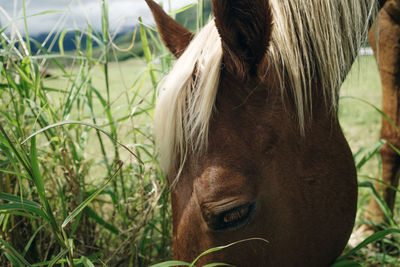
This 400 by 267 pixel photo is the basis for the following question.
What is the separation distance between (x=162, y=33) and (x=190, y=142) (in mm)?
416

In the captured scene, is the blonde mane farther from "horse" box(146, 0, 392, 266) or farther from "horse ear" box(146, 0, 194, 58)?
"horse ear" box(146, 0, 194, 58)

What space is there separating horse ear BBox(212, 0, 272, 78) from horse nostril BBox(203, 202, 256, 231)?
0.34 m

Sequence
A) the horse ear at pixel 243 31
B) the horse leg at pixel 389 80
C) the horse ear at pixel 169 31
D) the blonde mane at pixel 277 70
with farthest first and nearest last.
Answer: the horse leg at pixel 389 80 → the horse ear at pixel 169 31 → the blonde mane at pixel 277 70 → the horse ear at pixel 243 31

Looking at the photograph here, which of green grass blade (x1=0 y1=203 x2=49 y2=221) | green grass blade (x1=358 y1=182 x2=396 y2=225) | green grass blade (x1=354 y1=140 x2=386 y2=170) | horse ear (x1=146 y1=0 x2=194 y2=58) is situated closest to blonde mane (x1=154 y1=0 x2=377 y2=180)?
horse ear (x1=146 y1=0 x2=194 y2=58)

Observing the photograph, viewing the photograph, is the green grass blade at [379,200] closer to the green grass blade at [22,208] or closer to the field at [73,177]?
the field at [73,177]

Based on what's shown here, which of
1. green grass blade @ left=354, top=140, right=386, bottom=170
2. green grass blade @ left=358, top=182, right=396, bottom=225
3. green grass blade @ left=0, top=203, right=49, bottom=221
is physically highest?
green grass blade @ left=0, top=203, right=49, bottom=221

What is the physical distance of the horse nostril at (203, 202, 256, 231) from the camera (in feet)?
2.60

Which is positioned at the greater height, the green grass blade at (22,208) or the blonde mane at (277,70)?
the blonde mane at (277,70)

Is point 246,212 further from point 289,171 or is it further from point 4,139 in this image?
point 4,139

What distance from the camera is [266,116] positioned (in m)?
0.85

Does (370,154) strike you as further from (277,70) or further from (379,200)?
(277,70)

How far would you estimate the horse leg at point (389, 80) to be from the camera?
1.52 metres

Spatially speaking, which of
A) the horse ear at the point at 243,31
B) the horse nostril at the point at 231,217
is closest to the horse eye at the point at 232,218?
the horse nostril at the point at 231,217

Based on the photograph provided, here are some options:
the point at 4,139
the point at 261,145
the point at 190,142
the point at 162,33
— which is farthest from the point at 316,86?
the point at 4,139
